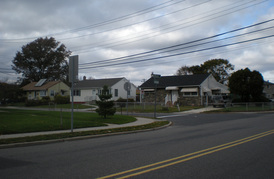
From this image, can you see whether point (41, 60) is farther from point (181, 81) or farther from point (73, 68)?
point (73, 68)

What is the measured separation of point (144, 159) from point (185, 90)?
2976 centimetres

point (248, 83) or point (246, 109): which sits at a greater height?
point (248, 83)

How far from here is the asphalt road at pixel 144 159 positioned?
17.6ft

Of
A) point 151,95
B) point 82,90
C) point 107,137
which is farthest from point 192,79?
point 107,137

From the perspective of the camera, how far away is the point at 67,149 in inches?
321

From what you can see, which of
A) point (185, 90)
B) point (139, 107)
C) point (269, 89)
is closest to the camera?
point (139, 107)

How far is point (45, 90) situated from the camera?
48.7 meters

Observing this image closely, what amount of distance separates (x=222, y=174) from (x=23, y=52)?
2445 inches

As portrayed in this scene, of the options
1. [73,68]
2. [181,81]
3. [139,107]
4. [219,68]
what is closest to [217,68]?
[219,68]

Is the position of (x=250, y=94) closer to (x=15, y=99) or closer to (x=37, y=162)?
(x=37, y=162)

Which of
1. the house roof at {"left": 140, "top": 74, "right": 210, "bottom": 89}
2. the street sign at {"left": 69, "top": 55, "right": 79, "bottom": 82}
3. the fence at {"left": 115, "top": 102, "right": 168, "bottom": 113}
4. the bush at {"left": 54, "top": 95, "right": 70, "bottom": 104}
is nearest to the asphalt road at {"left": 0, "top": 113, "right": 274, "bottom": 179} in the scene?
the street sign at {"left": 69, "top": 55, "right": 79, "bottom": 82}

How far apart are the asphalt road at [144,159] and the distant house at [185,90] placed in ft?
81.3

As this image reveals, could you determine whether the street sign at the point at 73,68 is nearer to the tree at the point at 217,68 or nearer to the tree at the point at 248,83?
the tree at the point at 248,83

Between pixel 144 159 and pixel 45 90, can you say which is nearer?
pixel 144 159
